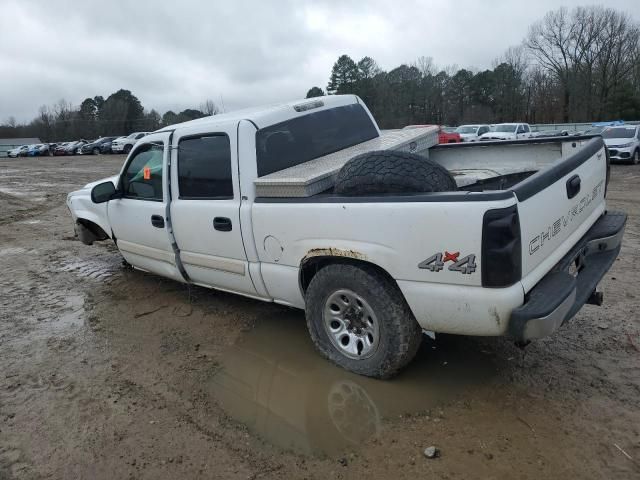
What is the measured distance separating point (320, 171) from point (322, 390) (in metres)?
1.56

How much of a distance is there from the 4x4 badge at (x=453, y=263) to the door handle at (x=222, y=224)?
5.49 feet

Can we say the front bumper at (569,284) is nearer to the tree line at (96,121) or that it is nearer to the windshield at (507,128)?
the windshield at (507,128)

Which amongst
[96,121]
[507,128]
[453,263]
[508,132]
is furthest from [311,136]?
[96,121]

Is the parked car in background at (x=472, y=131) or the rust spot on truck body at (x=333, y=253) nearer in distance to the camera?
the rust spot on truck body at (x=333, y=253)

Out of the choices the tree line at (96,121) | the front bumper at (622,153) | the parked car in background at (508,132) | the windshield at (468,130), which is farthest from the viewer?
the tree line at (96,121)

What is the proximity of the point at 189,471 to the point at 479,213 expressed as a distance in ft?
6.91

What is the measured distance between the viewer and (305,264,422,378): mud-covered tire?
10.3 feet

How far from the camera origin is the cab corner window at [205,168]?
399 cm

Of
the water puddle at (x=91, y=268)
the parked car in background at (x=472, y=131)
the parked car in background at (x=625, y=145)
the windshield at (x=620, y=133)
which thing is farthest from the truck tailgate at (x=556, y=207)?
the parked car in background at (x=472, y=131)

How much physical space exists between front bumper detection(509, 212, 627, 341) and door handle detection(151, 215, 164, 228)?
10.6 feet

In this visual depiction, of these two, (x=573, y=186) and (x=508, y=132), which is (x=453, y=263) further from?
(x=508, y=132)

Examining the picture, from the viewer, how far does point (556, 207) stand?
121 inches

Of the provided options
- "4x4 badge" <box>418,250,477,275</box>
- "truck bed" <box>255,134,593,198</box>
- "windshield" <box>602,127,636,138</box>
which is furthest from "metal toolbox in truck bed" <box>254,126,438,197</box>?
"windshield" <box>602,127,636,138</box>

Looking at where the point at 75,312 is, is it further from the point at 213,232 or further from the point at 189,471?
the point at 189,471
